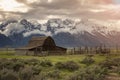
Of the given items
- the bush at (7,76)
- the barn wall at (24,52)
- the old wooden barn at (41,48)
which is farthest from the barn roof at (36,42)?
the bush at (7,76)

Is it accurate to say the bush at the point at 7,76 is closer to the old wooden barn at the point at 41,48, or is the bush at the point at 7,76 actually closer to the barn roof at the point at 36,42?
the old wooden barn at the point at 41,48

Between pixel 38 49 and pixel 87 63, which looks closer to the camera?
pixel 87 63

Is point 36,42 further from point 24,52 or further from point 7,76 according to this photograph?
point 7,76

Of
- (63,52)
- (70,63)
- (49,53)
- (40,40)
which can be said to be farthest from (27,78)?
(40,40)

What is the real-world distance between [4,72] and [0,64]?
9748 mm

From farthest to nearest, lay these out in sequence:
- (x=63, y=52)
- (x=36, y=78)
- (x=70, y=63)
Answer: (x=63, y=52)
(x=70, y=63)
(x=36, y=78)

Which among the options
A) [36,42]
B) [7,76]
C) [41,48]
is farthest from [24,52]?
[7,76]

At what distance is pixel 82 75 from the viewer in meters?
31.8

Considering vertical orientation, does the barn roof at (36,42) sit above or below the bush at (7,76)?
above

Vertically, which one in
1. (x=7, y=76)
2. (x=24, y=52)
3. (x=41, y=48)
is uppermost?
(x=41, y=48)

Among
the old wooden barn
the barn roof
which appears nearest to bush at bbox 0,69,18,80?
the old wooden barn

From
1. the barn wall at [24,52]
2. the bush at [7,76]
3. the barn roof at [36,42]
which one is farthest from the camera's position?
the barn roof at [36,42]

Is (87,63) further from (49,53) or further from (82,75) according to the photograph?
(49,53)

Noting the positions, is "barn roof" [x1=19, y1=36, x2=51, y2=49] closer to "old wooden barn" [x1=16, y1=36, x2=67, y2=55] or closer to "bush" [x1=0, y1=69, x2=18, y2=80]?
"old wooden barn" [x1=16, y1=36, x2=67, y2=55]
